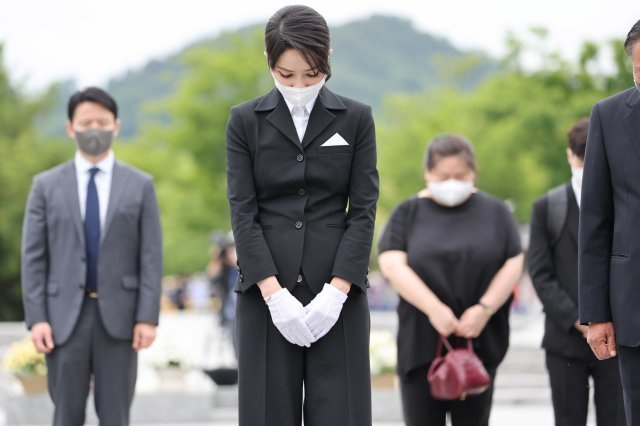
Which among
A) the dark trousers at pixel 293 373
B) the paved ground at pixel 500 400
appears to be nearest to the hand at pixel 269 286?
the dark trousers at pixel 293 373

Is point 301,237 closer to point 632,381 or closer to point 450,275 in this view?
point 632,381

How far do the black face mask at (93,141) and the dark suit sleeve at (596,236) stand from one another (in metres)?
3.11

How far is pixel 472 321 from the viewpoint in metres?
6.67

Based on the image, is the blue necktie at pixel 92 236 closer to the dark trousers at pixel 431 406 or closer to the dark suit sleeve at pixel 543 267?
the dark trousers at pixel 431 406

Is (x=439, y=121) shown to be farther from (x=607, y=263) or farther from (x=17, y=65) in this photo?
(x=607, y=263)

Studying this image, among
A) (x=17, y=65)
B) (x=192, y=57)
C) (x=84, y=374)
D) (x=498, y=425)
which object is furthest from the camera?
(x=192, y=57)

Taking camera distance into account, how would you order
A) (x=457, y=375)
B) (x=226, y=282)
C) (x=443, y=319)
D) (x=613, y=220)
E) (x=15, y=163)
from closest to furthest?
1. (x=613, y=220)
2. (x=457, y=375)
3. (x=443, y=319)
4. (x=226, y=282)
5. (x=15, y=163)

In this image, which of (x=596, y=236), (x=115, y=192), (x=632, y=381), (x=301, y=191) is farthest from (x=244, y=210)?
(x=115, y=192)

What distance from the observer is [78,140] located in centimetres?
676

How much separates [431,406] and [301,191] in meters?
2.52

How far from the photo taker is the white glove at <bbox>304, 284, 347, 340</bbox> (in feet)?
14.7

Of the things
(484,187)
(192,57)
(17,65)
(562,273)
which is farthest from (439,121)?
(562,273)

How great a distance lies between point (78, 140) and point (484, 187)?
42.8 meters

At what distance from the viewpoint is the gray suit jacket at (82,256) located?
21.2 ft
